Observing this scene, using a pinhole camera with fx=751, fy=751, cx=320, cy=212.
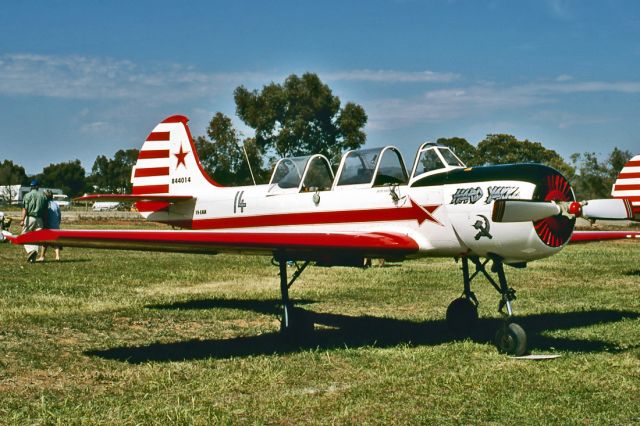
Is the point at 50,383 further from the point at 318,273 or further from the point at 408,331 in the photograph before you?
the point at 318,273

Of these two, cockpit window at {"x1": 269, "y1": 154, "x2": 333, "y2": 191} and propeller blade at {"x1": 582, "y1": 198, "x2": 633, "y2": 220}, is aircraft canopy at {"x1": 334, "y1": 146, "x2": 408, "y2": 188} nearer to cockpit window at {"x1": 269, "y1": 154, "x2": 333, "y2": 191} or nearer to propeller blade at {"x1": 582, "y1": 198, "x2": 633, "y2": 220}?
cockpit window at {"x1": 269, "y1": 154, "x2": 333, "y2": 191}

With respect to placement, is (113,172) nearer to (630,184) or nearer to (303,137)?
(303,137)

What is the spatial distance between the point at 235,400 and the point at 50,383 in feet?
5.95

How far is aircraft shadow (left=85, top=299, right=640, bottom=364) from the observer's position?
8.17 metres

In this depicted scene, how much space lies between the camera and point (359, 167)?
9.59m

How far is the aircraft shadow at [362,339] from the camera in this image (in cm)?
817

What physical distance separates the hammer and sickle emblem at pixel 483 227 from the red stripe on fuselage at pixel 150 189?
7.00 meters

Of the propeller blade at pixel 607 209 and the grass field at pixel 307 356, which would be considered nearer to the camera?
the grass field at pixel 307 356

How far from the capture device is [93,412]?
570cm

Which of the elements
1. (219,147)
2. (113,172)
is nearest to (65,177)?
(113,172)

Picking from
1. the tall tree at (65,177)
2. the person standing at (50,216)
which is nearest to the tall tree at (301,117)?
the person standing at (50,216)

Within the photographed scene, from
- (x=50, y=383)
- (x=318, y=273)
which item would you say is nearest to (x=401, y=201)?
(x=50, y=383)

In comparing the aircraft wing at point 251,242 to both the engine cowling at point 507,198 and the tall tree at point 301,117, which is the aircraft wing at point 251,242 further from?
the tall tree at point 301,117

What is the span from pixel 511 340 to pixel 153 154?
822cm
